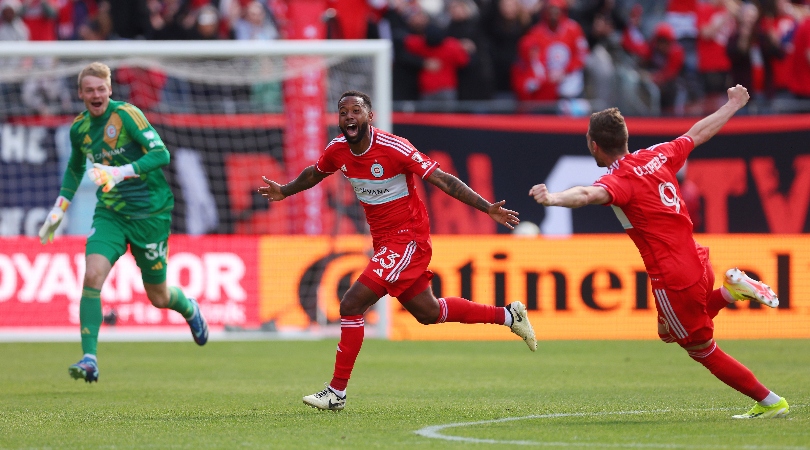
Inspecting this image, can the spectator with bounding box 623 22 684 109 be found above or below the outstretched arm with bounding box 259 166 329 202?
above

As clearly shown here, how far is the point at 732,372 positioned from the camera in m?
7.75

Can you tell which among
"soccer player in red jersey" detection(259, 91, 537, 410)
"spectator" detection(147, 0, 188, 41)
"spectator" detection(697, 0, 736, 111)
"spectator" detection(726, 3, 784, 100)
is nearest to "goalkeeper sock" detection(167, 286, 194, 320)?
"soccer player in red jersey" detection(259, 91, 537, 410)

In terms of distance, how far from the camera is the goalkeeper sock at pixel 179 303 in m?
11.6

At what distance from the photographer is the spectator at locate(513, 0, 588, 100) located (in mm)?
20203

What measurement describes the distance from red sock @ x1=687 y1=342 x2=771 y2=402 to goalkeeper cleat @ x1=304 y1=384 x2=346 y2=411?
2.46 m

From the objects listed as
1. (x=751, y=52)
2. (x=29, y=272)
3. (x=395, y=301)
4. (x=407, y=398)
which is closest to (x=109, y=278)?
(x=29, y=272)

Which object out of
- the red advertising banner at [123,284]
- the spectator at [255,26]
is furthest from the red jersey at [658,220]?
the spectator at [255,26]

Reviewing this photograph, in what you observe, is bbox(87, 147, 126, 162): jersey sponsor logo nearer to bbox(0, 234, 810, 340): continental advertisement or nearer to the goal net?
the goal net

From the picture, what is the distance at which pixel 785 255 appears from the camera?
16.5 metres

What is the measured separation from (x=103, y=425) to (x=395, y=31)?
12974 millimetres

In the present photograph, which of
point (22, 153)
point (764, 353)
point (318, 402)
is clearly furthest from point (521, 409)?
point (22, 153)

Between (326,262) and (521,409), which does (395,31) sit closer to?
(326,262)

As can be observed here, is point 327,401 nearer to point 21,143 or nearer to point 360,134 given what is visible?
point 360,134

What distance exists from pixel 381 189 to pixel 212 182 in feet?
32.4
